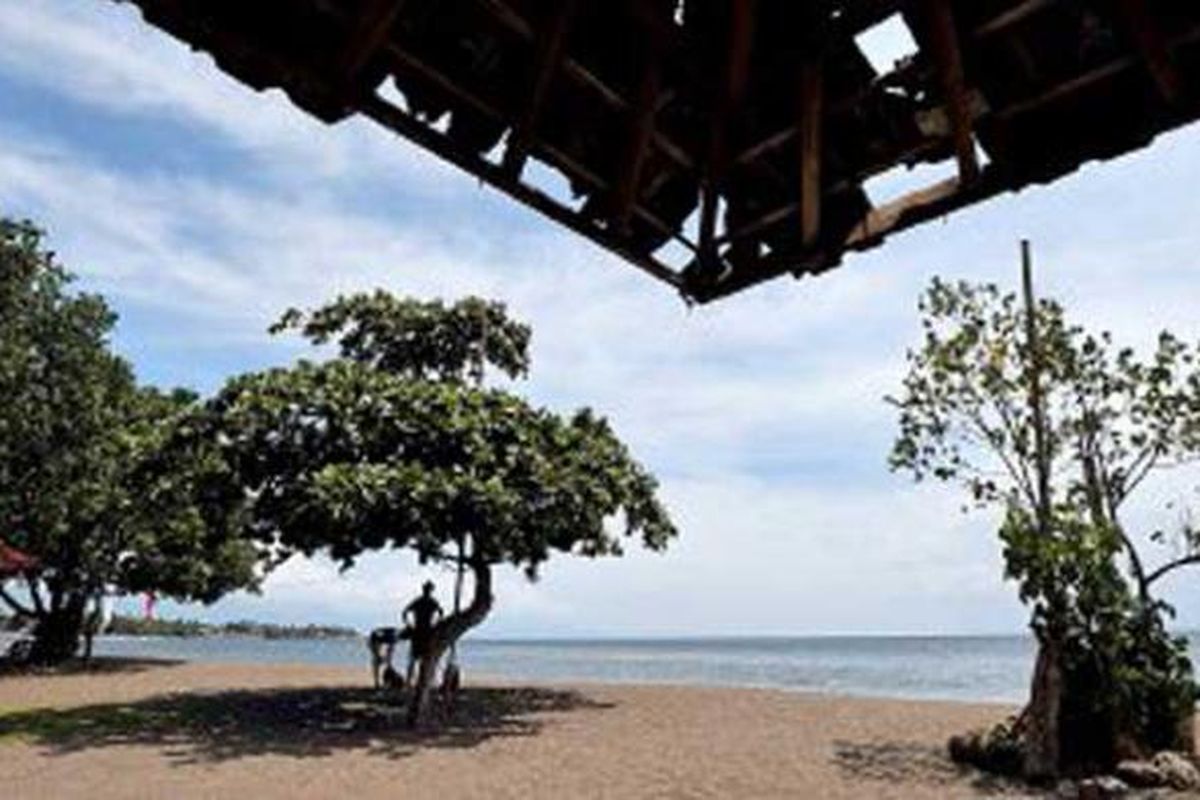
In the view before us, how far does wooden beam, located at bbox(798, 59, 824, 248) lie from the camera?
4.76 m

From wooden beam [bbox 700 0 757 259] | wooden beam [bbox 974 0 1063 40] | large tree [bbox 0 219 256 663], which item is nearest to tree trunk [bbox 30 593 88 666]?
large tree [bbox 0 219 256 663]

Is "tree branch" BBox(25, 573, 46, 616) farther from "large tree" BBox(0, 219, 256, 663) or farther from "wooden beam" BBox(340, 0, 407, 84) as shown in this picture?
"wooden beam" BBox(340, 0, 407, 84)

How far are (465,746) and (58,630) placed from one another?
94.4 feet

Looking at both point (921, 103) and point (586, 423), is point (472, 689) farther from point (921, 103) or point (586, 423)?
point (921, 103)

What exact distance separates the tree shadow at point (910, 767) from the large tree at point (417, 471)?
7187 mm

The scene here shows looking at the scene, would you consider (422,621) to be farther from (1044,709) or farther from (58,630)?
(58,630)

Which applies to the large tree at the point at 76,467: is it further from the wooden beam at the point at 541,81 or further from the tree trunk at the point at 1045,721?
the wooden beam at the point at 541,81

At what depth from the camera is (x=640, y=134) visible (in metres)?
4.88

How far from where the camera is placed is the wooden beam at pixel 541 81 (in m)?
4.38

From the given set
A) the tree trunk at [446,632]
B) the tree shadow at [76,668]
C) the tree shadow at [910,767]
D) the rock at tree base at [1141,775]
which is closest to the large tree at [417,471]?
the tree trunk at [446,632]

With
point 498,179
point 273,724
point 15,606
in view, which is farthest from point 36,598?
point 498,179

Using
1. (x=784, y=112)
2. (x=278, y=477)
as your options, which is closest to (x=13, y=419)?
(x=278, y=477)

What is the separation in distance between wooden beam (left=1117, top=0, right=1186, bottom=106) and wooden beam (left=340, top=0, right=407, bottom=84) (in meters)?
2.56

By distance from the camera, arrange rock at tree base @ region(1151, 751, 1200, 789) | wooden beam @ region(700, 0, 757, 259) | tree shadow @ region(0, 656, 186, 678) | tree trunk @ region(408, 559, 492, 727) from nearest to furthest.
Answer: wooden beam @ region(700, 0, 757, 259)
rock at tree base @ region(1151, 751, 1200, 789)
tree trunk @ region(408, 559, 492, 727)
tree shadow @ region(0, 656, 186, 678)
